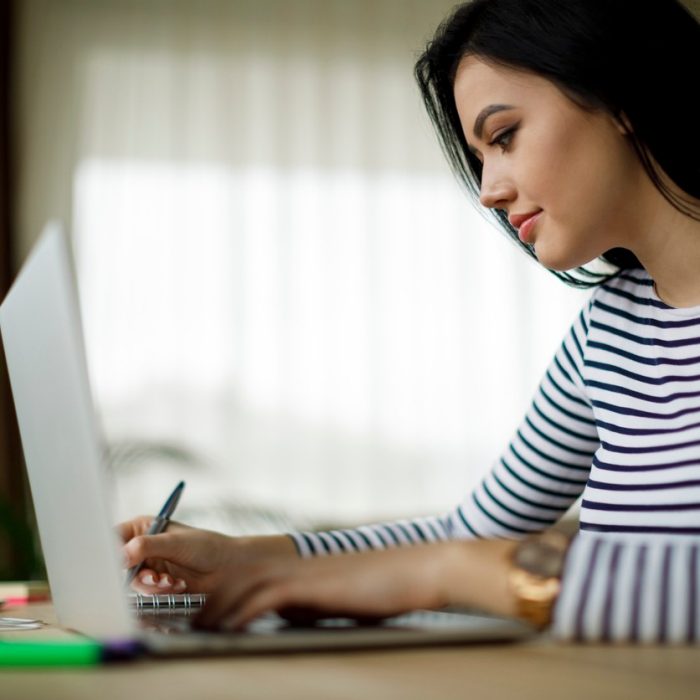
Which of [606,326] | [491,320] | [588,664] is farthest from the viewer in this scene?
[491,320]

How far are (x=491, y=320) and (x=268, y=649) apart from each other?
109 inches

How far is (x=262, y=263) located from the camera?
310 cm

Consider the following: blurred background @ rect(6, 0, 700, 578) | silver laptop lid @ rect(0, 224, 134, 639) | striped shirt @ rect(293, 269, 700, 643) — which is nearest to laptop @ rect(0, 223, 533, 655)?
silver laptop lid @ rect(0, 224, 134, 639)

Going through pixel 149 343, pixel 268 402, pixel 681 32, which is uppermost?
pixel 681 32

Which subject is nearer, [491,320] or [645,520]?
[645,520]

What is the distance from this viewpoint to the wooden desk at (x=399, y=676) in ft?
1.26

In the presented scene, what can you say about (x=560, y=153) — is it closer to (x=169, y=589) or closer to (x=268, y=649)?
(x=169, y=589)

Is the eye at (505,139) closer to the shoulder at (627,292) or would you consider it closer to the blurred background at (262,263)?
the shoulder at (627,292)

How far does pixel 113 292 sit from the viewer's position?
3041 mm

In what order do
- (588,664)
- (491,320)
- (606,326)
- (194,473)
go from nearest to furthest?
(588,664)
(606,326)
(194,473)
(491,320)

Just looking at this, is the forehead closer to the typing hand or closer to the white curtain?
the typing hand

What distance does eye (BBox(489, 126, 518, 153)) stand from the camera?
1.08 meters

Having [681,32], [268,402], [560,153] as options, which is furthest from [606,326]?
[268,402]

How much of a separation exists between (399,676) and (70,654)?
0.16 m
